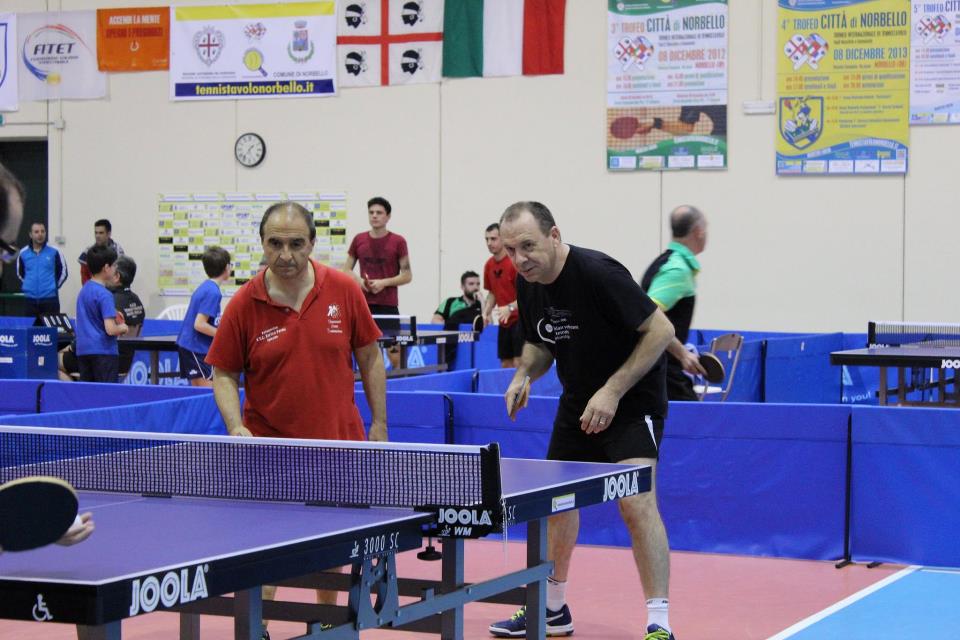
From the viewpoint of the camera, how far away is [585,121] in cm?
1520

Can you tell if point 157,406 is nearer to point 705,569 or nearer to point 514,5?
point 705,569

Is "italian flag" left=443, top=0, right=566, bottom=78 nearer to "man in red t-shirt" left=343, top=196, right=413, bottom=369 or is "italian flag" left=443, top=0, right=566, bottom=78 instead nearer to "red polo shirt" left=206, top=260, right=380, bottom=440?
"man in red t-shirt" left=343, top=196, right=413, bottom=369

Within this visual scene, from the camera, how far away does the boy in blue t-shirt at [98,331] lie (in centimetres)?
980

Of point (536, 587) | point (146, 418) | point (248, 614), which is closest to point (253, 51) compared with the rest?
point (146, 418)

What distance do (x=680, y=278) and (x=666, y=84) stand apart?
30.2 ft

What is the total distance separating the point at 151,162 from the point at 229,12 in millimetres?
2145

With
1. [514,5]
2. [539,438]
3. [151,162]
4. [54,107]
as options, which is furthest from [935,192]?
[54,107]

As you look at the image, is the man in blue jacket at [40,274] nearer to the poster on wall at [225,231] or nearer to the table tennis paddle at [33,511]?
the poster on wall at [225,231]

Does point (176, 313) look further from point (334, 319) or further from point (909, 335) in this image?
point (334, 319)

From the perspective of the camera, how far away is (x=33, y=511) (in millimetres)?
2418

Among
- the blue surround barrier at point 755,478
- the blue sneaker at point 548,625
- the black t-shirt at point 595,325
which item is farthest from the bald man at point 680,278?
the blue sneaker at point 548,625

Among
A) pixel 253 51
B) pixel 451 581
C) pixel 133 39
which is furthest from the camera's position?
pixel 133 39

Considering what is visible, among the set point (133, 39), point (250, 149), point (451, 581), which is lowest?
point (451, 581)

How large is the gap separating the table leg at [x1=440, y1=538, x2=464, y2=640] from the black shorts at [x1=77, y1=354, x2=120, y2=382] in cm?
663
